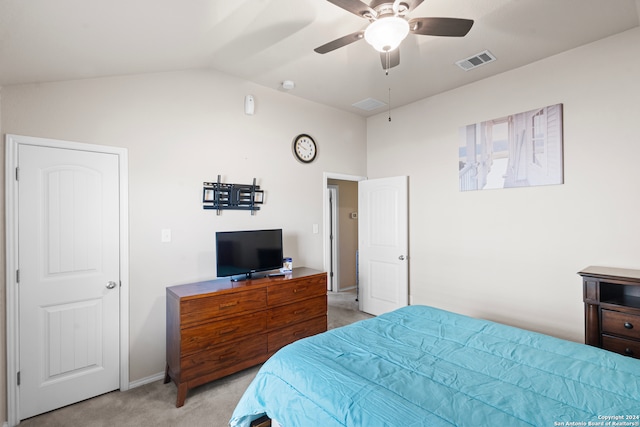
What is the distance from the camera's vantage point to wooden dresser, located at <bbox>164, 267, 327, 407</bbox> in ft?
7.82

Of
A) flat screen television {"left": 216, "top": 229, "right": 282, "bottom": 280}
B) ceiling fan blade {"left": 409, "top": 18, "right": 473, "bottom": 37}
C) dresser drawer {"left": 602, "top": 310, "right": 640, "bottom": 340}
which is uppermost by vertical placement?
ceiling fan blade {"left": 409, "top": 18, "right": 473, "bottom": 37}

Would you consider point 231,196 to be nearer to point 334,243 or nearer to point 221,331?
point 221,331

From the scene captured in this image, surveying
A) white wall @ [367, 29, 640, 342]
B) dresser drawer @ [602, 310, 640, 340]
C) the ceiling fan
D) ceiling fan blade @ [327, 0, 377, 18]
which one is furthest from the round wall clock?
dresser drawer @ [602, 310, 640, 340]

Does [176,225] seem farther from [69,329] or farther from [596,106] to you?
[596,106]

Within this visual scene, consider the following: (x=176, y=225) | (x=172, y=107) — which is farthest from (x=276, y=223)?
(x=172, y=107)

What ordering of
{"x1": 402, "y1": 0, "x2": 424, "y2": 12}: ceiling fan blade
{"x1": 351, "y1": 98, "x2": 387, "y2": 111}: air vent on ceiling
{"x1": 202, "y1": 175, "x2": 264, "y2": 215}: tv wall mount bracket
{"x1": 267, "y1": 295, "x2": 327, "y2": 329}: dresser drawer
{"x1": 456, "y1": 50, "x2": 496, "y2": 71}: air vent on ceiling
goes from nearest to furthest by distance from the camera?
{"x1": 402, "y1": 0, "x2": 424, "y2": 12}: ceiling fan blade → {"x1": 456, "y1": 50, "x2": 496, "y2": 71}: air vent on ceiling → {"x1": 267, "y1": 295, "x2": 327, "y2": 329}: dresser drawer → {"x1": 202, "y1": 175, "x2": 264, "y2": 215}: tv wall mount bracket → {"x1": 351, "y1": 98, "x2": 387, "y2": 111}: air vent on ceiling

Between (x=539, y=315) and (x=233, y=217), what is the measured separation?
314cm

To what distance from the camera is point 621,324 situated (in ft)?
7.13

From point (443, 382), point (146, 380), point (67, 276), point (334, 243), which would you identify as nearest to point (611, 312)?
point (443, 382)

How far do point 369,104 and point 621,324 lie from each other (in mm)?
3252

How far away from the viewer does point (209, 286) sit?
8.87 ft

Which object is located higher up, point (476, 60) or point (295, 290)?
point (476, 60)

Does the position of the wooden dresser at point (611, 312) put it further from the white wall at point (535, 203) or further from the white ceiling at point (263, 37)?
the white ceiling at point (263, 37)

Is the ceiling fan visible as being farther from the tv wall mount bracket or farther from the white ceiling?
the tv wall mount bracket
